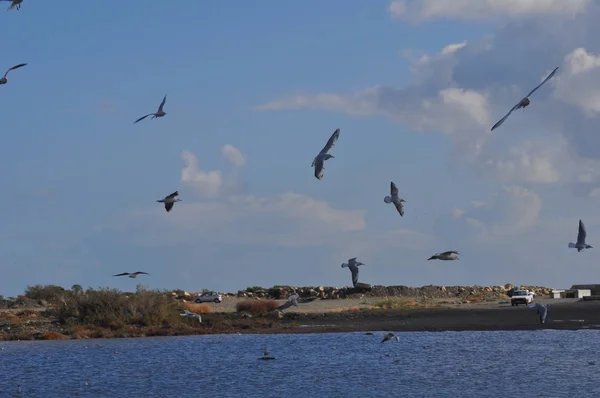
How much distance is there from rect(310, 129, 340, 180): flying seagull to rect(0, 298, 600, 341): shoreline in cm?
2611

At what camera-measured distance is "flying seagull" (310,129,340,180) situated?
2470cm

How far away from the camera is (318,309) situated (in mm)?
68500

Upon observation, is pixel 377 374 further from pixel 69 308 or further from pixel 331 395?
pixel 69 308

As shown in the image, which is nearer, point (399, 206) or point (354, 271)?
point (399, 206)

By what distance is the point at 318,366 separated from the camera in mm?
37125

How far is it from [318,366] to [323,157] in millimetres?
13841

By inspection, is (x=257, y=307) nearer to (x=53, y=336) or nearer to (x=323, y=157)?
(x=53, y=336)

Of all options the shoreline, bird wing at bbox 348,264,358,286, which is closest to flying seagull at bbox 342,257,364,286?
bird wing at bbox 348,264,358,286

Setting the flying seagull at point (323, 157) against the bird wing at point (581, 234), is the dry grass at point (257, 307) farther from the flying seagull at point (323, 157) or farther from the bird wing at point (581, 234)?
the flying seagull at point (323, 157)

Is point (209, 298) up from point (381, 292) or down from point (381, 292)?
down

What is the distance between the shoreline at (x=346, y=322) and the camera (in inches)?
2040

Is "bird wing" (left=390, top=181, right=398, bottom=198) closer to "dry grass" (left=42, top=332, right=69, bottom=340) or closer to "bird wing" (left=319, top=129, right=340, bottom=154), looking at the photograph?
"bird wing" (left=319, top=129, right=340, bottom=154)

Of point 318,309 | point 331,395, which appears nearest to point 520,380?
point 331,395

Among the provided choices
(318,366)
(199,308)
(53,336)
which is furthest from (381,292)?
(318,366)
